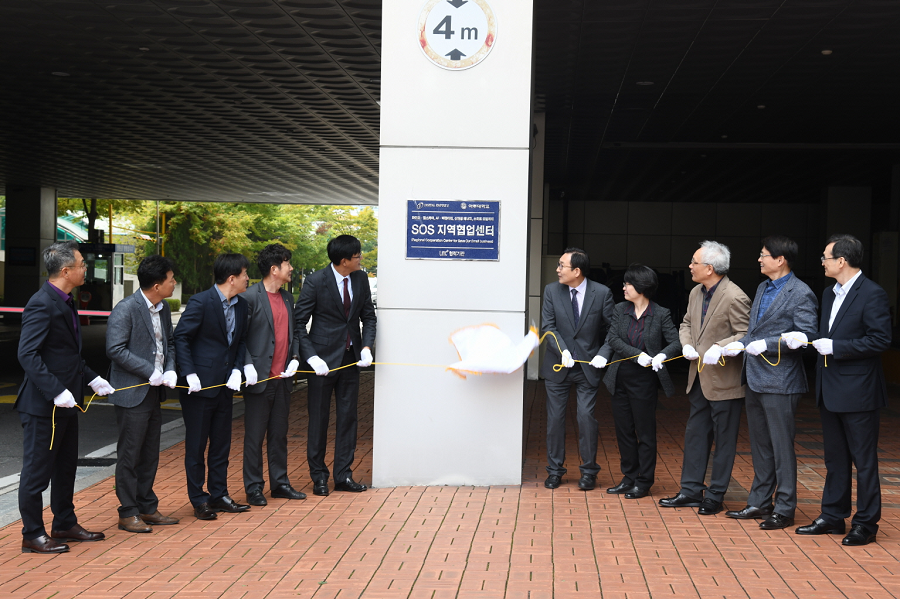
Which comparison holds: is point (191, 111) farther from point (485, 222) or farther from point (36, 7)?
point (485, 222)

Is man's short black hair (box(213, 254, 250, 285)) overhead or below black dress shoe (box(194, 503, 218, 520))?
overhead

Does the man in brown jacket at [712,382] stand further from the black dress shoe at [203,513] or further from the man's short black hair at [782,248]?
the black dress shoe at [203,513]

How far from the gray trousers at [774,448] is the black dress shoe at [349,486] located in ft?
9.54

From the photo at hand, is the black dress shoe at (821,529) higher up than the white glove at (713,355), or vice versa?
the white glove at (713,355)

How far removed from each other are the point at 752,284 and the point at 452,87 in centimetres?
2407

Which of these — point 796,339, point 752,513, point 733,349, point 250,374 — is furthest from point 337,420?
point 796,339

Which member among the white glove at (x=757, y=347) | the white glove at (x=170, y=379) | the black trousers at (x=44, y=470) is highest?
the white glove at (x=757, y=347)

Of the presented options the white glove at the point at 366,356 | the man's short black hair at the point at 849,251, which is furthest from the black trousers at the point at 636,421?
the white glove at the point at 366,356

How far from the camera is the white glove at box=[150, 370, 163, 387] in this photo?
5453 millimetres

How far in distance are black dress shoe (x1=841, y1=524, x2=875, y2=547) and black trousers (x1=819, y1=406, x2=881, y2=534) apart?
0.03 metres

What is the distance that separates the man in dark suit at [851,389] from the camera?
5.32m

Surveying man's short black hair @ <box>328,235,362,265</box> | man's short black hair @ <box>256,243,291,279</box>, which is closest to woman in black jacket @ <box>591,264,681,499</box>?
man's short black hair @ <box>328,235,362,265</box>

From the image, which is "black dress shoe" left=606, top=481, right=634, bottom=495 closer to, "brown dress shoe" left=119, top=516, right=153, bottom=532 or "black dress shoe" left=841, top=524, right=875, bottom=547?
"black dress shoe" left=841, top=524, right=875, bottom=547

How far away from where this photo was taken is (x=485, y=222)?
22.0 ft
